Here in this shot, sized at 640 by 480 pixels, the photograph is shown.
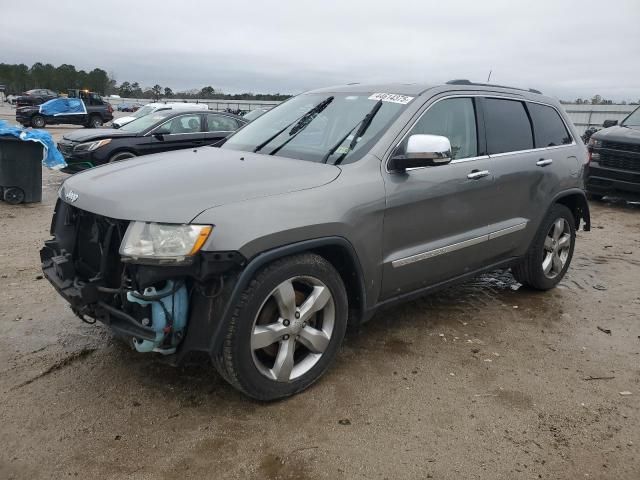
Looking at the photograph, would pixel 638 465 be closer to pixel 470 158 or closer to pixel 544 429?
pixel 544 429

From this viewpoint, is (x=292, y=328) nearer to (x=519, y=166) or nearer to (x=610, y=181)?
(x=519, y=166)

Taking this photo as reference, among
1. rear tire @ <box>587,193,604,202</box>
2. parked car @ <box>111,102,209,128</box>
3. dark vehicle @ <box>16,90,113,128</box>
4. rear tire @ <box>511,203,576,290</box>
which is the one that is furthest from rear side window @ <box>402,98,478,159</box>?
dark vehicle @ <box>16,90,113,128</box>

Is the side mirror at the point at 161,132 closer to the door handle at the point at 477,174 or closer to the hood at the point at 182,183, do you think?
the hood at the point at 182,183

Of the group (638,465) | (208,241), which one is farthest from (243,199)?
(638,465)

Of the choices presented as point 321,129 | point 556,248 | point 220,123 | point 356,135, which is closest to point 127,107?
point 220,123

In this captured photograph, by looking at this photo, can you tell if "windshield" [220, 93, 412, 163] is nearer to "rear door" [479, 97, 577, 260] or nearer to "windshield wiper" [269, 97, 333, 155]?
"windshield wiper" [269, 97, 333, 155]

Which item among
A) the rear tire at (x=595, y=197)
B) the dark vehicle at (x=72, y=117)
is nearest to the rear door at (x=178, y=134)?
the rear tire at (x=595, y=197)

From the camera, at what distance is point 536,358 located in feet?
12.2

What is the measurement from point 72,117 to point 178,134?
19169 millimetres

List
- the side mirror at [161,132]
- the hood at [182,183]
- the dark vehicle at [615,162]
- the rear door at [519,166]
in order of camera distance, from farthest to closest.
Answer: the side mirror at [161,132]
the dark vehicle at [615,162]
the rear door at [519,166]
the hood at [182,183]

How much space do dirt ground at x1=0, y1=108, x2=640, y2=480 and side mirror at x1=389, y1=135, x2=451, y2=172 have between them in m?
1.31

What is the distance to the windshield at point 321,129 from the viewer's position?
11.2ft

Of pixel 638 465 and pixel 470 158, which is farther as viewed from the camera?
pixel 470 158

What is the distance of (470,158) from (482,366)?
147 centimetres
